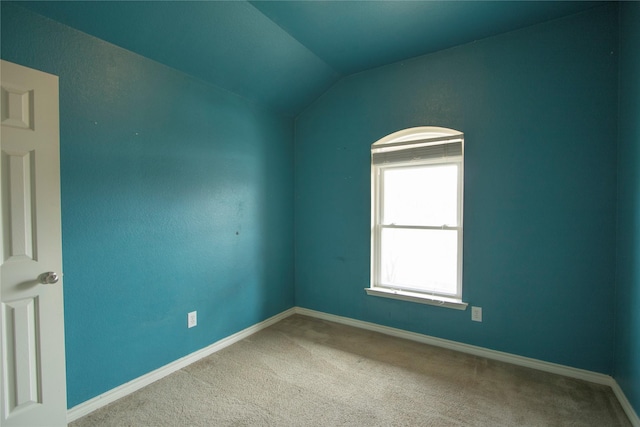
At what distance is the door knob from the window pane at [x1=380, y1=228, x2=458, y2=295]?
2.46 m

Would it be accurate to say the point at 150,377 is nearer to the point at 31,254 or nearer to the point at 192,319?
the point at 192,319

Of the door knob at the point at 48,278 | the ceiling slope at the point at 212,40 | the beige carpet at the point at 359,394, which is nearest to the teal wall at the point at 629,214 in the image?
the beige carpet at the point at 359,394

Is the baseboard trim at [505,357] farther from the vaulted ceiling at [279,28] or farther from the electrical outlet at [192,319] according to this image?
the vaulted ceiling at [279,28]

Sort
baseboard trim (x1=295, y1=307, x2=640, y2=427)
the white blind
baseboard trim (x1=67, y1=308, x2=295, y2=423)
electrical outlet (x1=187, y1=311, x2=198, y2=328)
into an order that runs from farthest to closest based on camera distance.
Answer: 1. the white blind
2. electrical outlet (x1=187, y1=311, x2=198, y2=328)
3. baseboard trim (x1=295, y1=307, x2=640, y2=427)
4. baseboard trim (x1=67, y1=308, x2=295, y2=423)

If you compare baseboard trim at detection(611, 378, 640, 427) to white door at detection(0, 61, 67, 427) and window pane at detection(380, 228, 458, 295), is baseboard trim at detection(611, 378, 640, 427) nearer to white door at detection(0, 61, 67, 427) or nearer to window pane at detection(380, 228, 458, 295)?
window pane at detection(380, 228, 458, 295)

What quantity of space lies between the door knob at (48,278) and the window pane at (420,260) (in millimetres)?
2465

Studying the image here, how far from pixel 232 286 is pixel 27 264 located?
57.7 inches

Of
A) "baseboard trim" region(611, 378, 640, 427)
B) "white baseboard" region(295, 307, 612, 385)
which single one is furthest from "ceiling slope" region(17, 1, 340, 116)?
"baseboard trim" region(611, 378, 640, 427)

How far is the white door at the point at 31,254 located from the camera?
141 centimetres

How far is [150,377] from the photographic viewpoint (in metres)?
2.08

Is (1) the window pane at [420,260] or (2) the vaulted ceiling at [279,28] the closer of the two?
(2) the vaulted ceiling at [279,28]

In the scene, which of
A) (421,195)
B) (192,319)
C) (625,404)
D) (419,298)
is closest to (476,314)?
(419,298)

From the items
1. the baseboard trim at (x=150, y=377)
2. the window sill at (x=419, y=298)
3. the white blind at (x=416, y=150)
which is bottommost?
the baseboard trim at (x=150, y=377)

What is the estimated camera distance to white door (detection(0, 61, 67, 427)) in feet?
4.64
